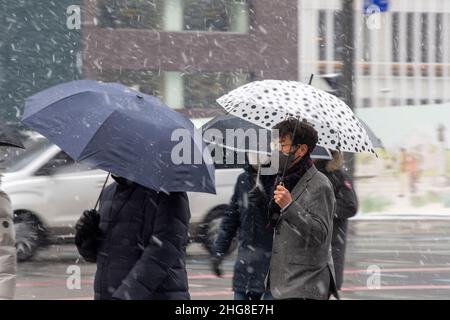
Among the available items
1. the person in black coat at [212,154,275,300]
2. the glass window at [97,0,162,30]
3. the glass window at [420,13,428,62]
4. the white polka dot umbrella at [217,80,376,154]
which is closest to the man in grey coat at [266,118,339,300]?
the white polka dot umbrella at [217,80,376,154]

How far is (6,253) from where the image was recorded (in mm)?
4953

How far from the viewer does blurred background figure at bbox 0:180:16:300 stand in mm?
4895

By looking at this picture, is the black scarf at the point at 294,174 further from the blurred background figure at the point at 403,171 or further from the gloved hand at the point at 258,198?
the blurred background figure at the point at 403,171

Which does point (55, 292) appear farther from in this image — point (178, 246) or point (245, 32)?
point (245, 32)

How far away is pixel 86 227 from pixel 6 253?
0.41m

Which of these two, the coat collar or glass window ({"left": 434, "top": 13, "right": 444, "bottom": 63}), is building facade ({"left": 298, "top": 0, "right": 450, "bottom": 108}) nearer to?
glass window ({"left": 434, "top": 13, "right": 444, "bottom": 63})

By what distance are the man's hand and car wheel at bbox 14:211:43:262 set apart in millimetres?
9014

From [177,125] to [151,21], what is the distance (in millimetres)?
33837

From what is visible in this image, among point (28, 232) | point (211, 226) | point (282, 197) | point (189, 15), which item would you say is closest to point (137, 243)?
point (282, 197)

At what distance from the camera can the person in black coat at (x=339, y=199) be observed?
7.31 m

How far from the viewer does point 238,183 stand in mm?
6488

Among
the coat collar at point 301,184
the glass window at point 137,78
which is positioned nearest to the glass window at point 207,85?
the glass window at point 137,78

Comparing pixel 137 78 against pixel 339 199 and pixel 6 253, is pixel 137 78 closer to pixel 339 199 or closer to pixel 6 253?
pixel 339 199

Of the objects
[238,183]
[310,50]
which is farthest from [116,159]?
[310,50]
